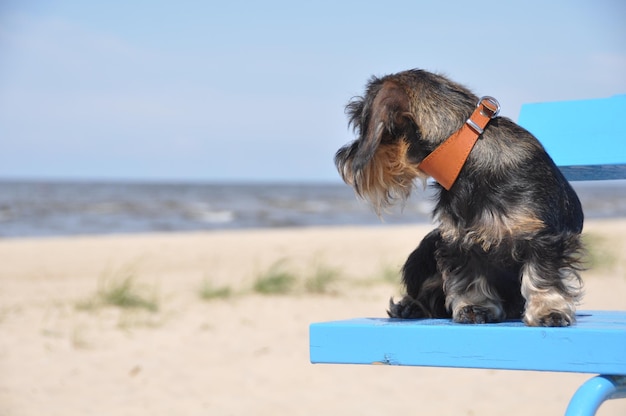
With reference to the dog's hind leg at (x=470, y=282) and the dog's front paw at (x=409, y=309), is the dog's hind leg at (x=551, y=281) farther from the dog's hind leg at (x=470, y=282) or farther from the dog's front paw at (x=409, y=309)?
the dog's front paw at (x=409, y=309)

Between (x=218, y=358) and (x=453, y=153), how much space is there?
171 inches

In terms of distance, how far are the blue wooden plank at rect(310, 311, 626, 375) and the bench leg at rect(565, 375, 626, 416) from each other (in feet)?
0.20

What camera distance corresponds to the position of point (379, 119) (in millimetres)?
2969

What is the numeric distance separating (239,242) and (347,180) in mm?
14437

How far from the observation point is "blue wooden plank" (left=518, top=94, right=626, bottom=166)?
3881mm

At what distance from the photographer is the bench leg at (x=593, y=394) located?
241 cm

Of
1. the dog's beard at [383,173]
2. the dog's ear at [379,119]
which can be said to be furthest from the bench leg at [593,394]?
the dog's ear at [379,119]

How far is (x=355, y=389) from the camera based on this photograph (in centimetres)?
582

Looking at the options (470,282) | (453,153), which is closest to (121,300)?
(470,282)

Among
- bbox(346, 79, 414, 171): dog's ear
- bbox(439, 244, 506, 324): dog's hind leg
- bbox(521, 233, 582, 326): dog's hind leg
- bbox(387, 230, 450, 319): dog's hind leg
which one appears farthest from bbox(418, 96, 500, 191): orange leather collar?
bbox(387, 230, 450, 319): dog's hind leg

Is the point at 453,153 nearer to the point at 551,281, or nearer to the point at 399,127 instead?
the point at 399,127

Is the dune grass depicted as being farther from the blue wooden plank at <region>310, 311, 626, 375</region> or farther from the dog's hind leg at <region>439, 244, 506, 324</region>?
the blue wooden plank at <region>310, 311, 626, 375</region>

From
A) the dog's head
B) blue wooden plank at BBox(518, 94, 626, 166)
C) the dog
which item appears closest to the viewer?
the dog

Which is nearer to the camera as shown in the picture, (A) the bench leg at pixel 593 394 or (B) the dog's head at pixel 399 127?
(A) the bench leg at pixel 593 394
